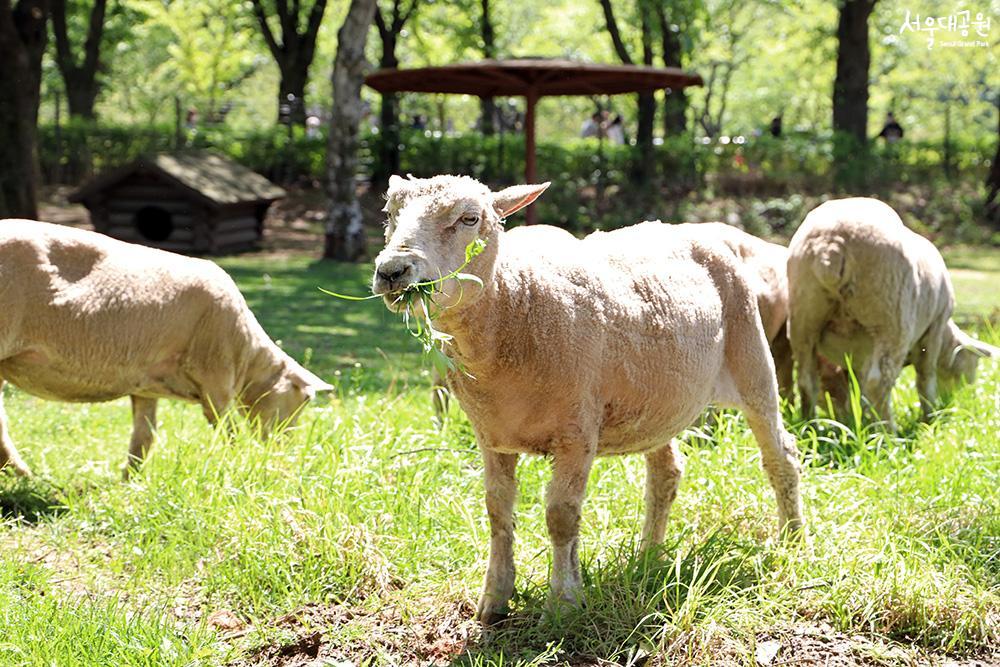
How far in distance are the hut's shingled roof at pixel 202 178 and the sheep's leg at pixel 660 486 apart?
45.0 feet

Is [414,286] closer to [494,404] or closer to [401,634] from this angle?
[494,404]

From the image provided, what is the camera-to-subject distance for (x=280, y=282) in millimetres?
15727

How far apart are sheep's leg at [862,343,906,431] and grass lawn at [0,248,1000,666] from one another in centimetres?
34

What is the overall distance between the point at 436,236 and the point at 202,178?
15217 mm

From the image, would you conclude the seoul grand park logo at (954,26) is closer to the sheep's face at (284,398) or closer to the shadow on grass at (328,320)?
the shadow on grass at (328,320)

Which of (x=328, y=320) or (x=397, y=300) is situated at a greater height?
(x=397, y=300)

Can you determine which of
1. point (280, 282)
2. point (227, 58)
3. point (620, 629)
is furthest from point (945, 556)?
point (227, 58)

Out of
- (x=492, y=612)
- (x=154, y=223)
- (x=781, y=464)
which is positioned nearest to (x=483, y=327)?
(x=492, y=612)

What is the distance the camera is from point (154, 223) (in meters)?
18.9

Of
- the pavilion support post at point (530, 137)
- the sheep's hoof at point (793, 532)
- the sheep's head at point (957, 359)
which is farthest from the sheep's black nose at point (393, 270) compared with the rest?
the pavilion support post at point (530, 137)

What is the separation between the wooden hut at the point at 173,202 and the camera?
1788 centimetres

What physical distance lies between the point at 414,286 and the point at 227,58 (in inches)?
1577

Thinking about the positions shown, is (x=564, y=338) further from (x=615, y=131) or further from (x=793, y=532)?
(x=615, y=131)

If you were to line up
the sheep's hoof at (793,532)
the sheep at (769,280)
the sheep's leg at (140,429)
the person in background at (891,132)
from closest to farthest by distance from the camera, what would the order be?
the sheep's hoof at (793,532)
the sheep's leg at (140,429)
the sheep at (769,280)
the person in background at (891,132)
